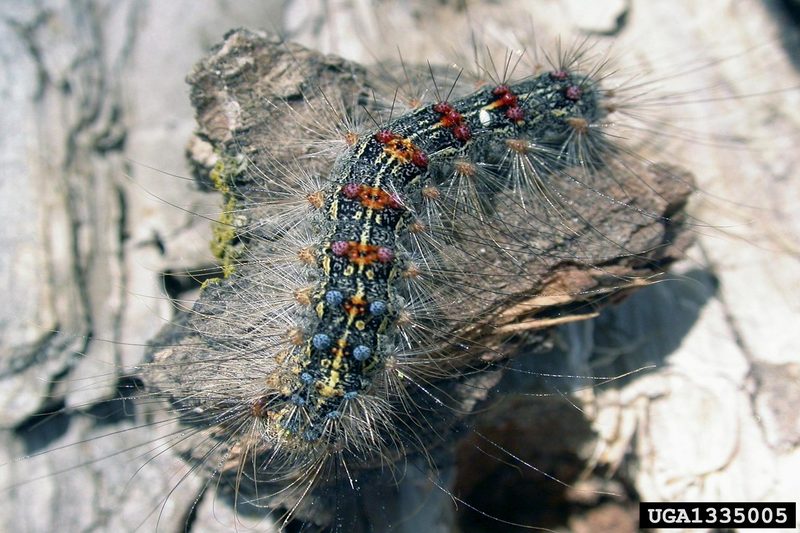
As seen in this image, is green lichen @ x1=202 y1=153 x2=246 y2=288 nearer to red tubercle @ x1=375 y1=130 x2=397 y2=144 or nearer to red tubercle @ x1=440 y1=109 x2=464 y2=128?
red tubercle @ x1=375 y1=130 x2=397 y2=144

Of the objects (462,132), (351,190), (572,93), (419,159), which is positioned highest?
(572,93)

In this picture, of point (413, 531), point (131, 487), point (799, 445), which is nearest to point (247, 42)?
point (131, 487)

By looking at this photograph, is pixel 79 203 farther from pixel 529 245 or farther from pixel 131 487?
pixel 529 245

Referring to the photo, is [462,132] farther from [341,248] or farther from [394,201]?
[341,248]

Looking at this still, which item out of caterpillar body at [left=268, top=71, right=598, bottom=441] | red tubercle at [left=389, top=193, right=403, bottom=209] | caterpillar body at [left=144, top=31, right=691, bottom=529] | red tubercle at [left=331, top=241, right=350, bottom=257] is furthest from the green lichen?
red tubercle at [left=389, top=193, right=403, bottom=209]

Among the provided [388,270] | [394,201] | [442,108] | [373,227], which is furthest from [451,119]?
[388,270]

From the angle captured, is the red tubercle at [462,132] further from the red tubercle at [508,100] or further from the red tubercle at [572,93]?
the red tubercle at [572,93]
